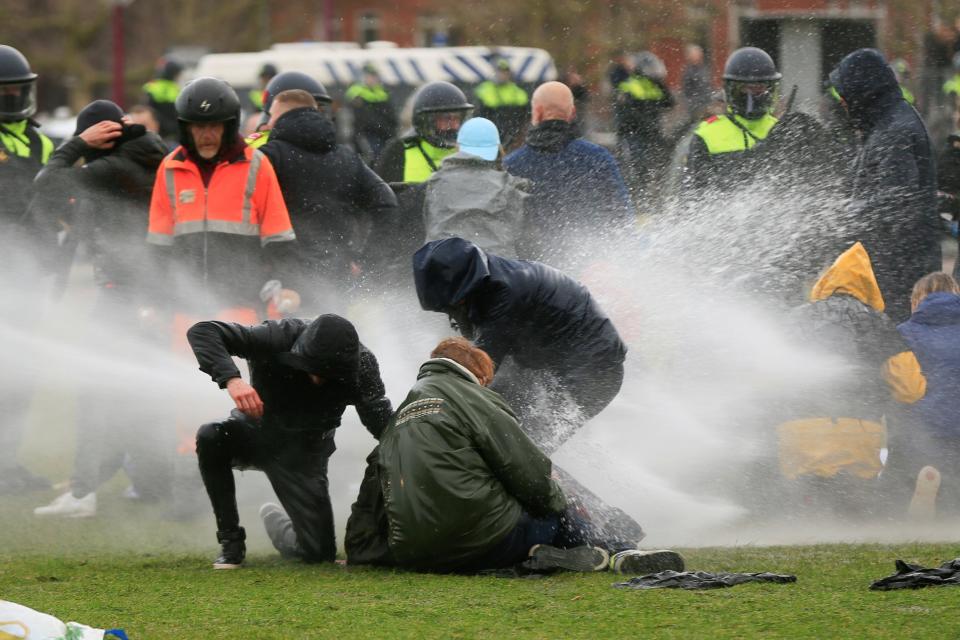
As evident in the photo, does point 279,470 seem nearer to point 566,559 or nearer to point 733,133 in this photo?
point 566,559

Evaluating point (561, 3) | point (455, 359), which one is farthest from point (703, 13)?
point (455, 359)

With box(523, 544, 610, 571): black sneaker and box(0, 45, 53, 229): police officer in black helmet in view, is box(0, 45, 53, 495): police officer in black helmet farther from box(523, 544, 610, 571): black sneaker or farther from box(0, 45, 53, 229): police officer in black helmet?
box(523, 544, 610, 571): black sneaker

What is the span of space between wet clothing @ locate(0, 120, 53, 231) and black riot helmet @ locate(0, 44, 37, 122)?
0.07m

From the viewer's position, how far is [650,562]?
6141 millimetres

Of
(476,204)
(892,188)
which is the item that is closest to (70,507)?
(476,204)

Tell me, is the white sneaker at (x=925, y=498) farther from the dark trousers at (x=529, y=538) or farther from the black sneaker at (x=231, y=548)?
the black sneaker at (x=231, y=548)

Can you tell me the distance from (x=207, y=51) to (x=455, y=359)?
112ft

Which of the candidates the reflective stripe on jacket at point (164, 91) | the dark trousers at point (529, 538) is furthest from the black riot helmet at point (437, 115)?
the reflective stripe on jacket at point (164, 91)

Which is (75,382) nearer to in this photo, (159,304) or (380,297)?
(159,304)

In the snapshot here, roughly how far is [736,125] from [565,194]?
51.4 inches

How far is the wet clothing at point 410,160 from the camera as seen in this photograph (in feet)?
32.5

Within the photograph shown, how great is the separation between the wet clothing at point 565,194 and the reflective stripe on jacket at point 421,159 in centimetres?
83

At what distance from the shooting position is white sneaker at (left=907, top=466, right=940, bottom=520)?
7469mm

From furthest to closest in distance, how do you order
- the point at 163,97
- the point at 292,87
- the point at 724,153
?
the point at 163,97 → the point at 292,87 → the point at 724,153
